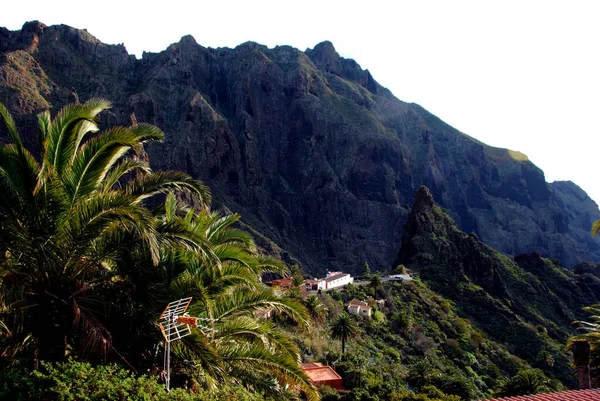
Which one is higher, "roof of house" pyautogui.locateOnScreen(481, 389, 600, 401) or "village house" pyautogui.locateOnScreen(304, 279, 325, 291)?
"roof of house" pyautogui.locateOnScreen(481, 389, 600, 401)

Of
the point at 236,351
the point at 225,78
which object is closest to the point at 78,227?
the point at 236,351

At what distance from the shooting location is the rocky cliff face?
384ft

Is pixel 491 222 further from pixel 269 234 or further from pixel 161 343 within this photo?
pixel 161 343

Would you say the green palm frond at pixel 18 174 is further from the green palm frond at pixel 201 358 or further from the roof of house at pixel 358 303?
the roof of house at pixel 358 303

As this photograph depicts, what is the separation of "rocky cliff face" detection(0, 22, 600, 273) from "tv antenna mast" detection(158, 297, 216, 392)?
327ft

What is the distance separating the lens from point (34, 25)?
376ft

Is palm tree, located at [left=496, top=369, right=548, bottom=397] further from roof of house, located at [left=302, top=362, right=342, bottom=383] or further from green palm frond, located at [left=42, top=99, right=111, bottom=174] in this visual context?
green palm frond, located at [left=42, top=99, right=111, bottom=174]

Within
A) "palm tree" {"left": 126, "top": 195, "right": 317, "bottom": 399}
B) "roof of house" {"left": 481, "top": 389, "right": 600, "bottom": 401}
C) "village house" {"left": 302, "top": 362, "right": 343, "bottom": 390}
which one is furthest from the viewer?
"village house" {"left": 302, "top": 362, "right": 343, "bottom": 390}

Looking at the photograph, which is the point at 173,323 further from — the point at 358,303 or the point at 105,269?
the point at 358,303

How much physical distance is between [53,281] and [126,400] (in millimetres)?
2385

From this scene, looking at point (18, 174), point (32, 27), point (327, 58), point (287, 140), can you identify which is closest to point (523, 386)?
point (18, 174)

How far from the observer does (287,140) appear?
154000 mm

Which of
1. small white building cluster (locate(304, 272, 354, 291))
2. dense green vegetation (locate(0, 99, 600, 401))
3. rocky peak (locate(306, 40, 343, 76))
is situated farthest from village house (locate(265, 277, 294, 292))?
rocky peak (locate(306, 40, 343, 76))

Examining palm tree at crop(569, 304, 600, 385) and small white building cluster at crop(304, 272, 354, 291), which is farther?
small white building cluster at crop(304, 272, 354, 291)
